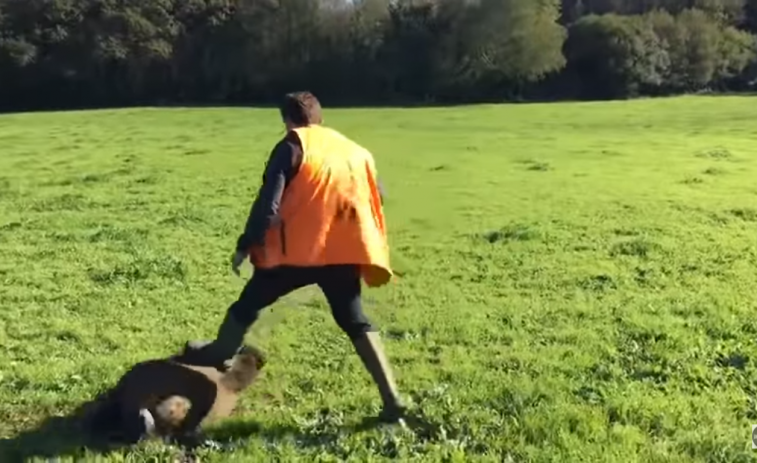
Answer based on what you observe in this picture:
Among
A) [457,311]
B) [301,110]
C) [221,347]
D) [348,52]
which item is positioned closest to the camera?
[301,110]

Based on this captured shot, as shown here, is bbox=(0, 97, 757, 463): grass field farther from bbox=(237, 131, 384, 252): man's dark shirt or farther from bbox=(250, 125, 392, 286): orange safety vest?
bbox=(237, 131, 384, 252): man's dark shirt

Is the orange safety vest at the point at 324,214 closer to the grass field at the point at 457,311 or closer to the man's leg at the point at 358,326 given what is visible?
the man's leg at the point at 358,326

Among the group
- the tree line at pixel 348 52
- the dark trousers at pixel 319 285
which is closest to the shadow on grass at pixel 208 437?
the dark trousers at pixel 319 285

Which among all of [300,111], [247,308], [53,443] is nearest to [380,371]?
[247,308]

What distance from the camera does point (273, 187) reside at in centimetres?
574

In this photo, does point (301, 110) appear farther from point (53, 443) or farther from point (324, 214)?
point (53, 443)

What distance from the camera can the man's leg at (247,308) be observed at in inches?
236

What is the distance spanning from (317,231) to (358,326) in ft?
2.22

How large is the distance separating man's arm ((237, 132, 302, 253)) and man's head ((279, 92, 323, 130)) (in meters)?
0.15

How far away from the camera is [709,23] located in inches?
2734

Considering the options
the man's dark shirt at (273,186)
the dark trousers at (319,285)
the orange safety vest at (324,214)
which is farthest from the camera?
the dark trousers at (319,285)

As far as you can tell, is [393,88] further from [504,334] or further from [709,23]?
[504,334]

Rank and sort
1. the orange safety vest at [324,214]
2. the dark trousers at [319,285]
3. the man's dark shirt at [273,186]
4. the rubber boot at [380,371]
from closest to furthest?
the man's dark shirt at [273,186] → the orange safety vest at [324,214] → the dark trousers at [319,285] → the rubber boot at [380,371]

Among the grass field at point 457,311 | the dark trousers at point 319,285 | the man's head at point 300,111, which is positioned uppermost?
the man's head at point 300,111
